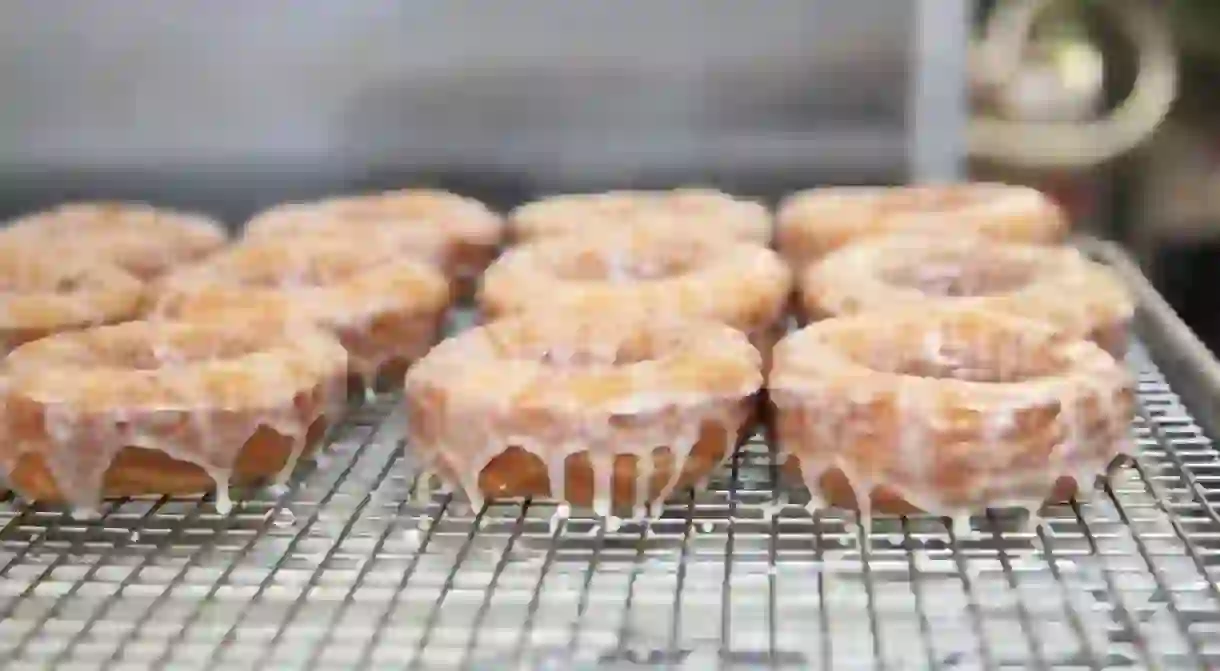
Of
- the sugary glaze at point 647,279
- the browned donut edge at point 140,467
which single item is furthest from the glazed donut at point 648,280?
the browned donut edge at point 140,467

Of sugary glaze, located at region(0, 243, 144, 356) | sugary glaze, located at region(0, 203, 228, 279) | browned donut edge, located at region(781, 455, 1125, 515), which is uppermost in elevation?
sugary glaze, located at region(0, 203, 228, 279)

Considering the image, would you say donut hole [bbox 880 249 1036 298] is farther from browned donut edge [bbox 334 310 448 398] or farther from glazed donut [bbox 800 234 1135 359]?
browned donut edge [bbox 334 310 448 398]

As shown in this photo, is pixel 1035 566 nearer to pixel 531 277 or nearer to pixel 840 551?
pixel 840 551

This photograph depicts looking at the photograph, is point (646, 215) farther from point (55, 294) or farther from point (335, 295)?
point (55, 294)

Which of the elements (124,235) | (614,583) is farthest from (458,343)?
(124,235)

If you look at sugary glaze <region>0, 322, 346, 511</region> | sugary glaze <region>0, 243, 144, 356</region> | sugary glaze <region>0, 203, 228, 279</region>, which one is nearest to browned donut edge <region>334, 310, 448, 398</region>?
sugary glaze <region>0, 322, 346, 511</region>

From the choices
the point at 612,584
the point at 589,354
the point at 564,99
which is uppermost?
the point at 564,99
